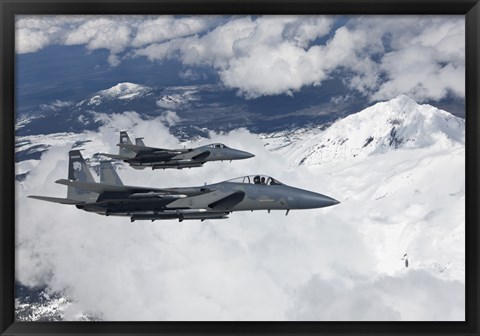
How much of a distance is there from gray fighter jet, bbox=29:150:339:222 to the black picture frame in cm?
301

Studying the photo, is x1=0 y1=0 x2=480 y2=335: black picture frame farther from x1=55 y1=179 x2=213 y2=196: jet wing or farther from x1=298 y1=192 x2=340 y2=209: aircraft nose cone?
x1=298 y1=192 x2=340 y2=209: aircraft nose cone

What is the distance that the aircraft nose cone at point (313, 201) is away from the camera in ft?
34.7

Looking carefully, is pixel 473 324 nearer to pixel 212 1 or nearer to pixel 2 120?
pixel 212 1

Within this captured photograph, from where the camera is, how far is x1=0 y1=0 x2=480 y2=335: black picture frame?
6.16 meters

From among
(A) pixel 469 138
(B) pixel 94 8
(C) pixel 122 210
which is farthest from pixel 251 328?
(C) pixel 122 210

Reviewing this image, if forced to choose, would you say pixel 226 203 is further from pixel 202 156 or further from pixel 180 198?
pixel 202 156

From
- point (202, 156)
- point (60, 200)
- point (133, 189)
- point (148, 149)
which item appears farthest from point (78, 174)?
point (202, 156)

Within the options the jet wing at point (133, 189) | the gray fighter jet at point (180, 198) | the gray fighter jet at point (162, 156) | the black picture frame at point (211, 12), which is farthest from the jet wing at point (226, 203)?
the black picture frame at point (211, 12)

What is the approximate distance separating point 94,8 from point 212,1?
1018mm

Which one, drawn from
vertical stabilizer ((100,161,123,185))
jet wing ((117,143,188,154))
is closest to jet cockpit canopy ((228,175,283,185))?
vertical stabilizer ((100,161,123,185))

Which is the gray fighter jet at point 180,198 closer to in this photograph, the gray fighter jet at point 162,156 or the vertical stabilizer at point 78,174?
the vertical stabilizer at point 78,174

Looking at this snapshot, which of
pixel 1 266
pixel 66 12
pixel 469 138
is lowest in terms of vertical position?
pixel 1 266

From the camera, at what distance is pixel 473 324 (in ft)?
20.6

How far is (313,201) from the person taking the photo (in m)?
10.6
